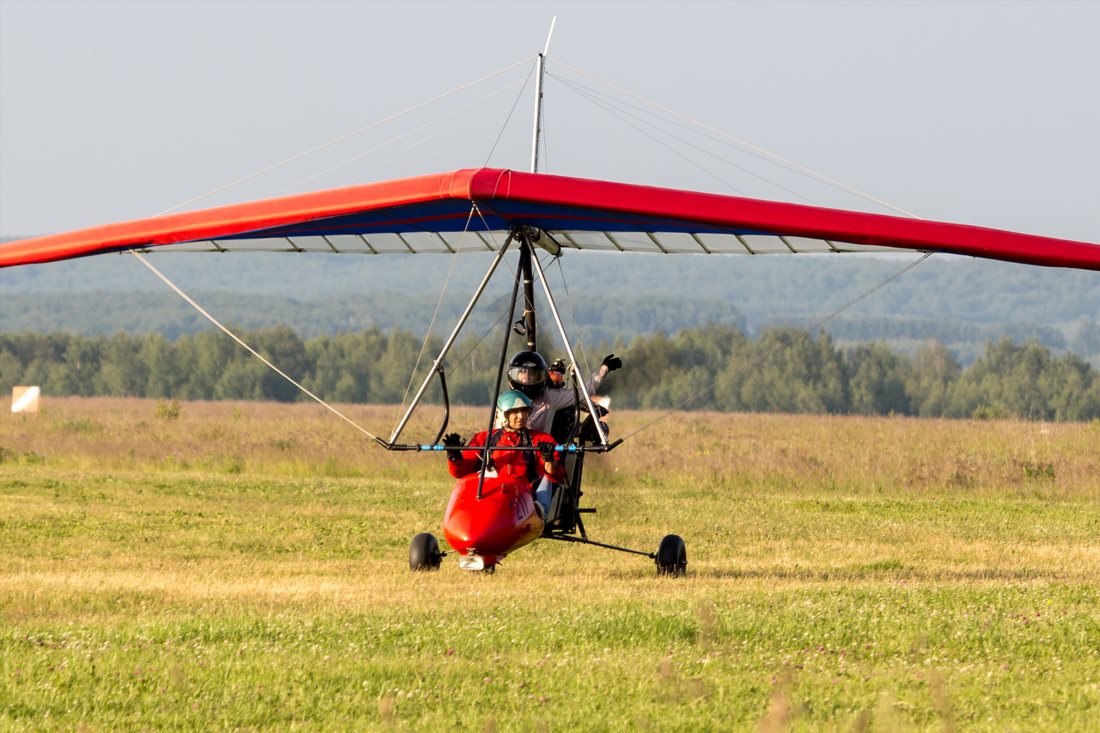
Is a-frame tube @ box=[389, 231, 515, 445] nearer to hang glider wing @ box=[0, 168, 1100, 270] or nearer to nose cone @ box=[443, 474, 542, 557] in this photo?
hang glider wing @ box=[0, 168, 1100, 270]

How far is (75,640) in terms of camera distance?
7.90 meters

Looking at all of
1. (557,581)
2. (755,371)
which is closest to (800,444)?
(557,581)

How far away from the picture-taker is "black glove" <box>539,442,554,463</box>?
1073 centimetres

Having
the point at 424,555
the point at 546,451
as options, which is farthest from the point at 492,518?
the point at 424,555

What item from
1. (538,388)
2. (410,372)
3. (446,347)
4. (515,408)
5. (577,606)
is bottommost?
(577,606)

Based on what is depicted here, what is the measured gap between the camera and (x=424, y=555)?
459 inches

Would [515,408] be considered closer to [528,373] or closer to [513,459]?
[513,459]

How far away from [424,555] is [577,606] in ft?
8.76

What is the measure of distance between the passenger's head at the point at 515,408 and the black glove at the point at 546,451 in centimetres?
24

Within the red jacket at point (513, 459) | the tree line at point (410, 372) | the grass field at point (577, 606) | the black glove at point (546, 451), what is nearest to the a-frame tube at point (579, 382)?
the black glove at point (546, 451)

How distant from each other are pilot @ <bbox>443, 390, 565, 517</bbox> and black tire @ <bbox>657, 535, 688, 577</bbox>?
1.06 metres

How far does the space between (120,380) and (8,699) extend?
63665mm

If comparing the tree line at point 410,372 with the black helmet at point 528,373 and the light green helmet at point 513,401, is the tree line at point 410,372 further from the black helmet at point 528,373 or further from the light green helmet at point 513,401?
the light green helmet at point 513,401

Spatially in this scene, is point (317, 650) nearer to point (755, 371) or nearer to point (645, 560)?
point (645, 560)
